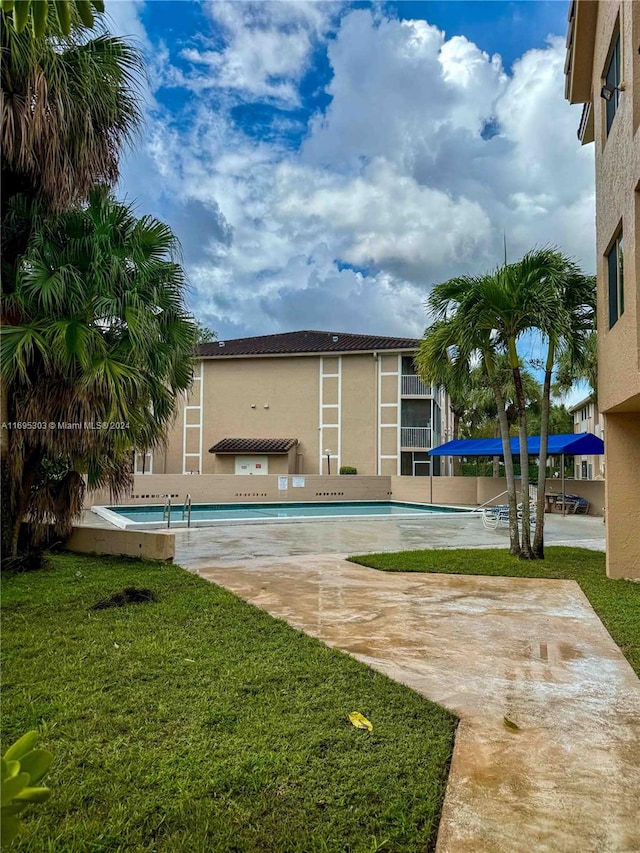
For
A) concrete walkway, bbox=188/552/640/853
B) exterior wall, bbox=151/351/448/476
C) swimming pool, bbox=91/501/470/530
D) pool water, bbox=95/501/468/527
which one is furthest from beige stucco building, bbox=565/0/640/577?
exterior wall, bbox=151/351/448/476

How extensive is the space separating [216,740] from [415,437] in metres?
27.5

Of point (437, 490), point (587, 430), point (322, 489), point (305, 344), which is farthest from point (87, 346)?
point (587, 430)

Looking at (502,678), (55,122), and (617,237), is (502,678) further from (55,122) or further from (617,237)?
(55,122)

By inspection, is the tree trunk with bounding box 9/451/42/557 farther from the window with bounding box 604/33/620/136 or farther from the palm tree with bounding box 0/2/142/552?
the window with bounding box 604/33/620/136

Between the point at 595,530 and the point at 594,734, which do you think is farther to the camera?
the point at 595,530

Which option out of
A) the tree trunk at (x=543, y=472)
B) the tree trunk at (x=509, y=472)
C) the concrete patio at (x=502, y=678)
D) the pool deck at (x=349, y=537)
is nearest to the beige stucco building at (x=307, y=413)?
the pool deck at (x=349, y=537)

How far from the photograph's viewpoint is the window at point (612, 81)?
814 centimetres

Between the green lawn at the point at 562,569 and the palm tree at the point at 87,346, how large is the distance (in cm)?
493

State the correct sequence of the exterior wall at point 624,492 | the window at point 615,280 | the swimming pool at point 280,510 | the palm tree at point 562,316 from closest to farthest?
the window at point 615,280
the exterior wall at point 624,492
the palm tree at point 562,316
the swimming pool at point 280,510

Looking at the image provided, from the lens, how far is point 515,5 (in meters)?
6.00

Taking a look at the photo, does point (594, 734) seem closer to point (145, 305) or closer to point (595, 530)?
point (145, 305)

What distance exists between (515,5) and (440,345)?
19.2 ft

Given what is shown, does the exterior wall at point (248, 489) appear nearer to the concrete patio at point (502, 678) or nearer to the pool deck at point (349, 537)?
the pool deck at point (349, 537)

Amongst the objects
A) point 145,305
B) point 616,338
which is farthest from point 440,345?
point 145,305
